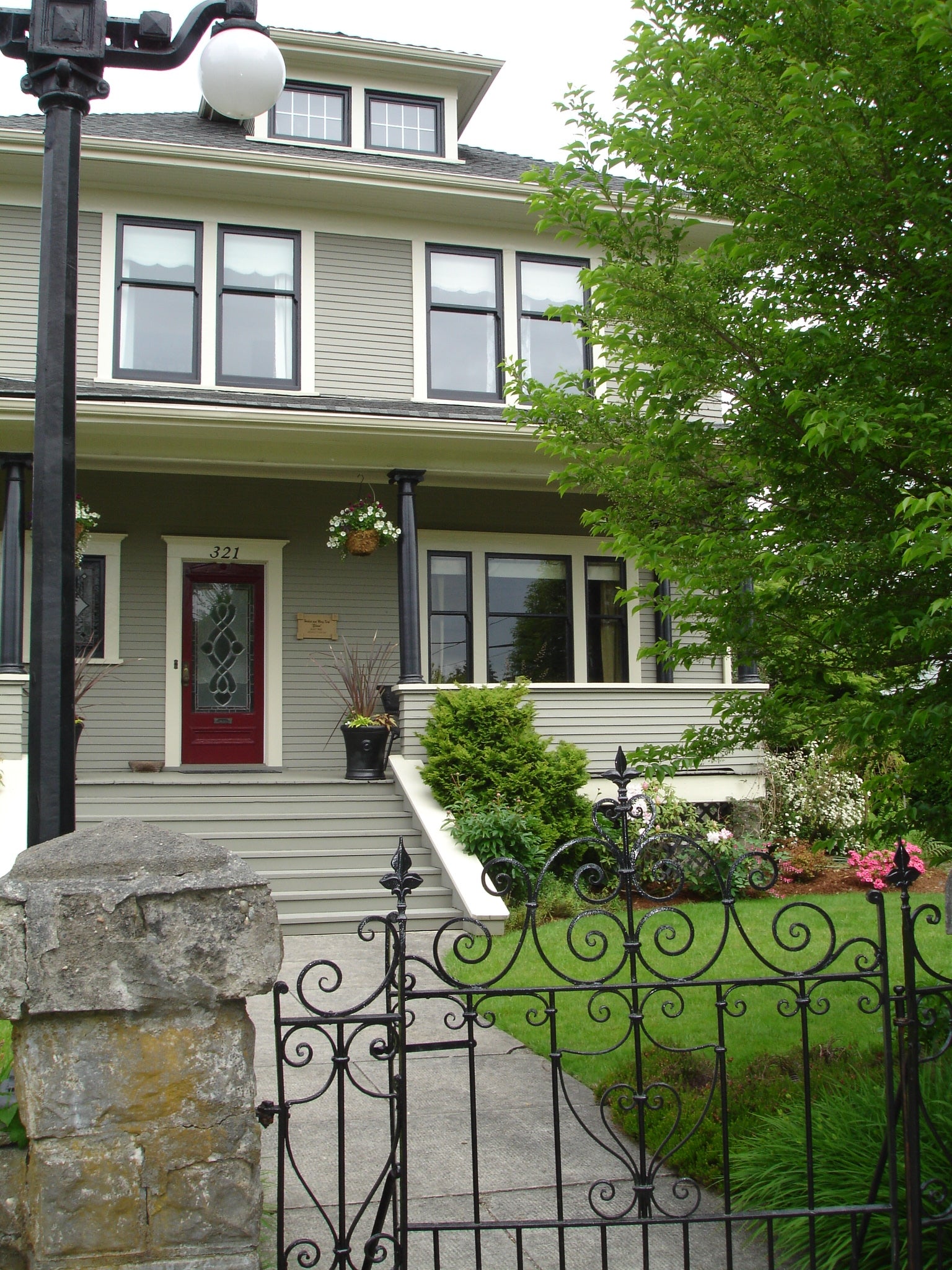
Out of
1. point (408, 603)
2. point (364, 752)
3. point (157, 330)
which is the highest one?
point (157, 330)

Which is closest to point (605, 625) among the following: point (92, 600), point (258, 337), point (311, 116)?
point (258, 337)

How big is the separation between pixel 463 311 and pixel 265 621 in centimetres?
433

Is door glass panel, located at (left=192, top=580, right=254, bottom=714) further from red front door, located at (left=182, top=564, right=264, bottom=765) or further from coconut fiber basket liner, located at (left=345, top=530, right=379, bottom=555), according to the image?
coconut fiber basket liner, located at (left=345, top=530, right=379, bottom=555)

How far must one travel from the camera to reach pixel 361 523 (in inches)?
419

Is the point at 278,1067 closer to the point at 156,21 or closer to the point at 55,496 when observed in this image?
the point at 55,496

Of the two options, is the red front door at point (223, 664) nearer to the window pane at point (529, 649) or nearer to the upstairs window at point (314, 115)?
the window pane at point (529, 649)

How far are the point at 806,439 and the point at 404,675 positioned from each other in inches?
286

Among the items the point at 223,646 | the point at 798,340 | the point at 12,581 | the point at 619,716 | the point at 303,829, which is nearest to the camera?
the point at 798,340

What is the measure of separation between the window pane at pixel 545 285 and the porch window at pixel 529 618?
3038mm

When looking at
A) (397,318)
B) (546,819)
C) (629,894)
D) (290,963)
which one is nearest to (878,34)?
(629,894)

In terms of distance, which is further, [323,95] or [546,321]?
[323,95]

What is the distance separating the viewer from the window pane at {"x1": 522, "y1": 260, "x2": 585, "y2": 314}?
12375mm

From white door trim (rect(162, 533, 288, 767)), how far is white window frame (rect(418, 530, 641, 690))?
5.40ft

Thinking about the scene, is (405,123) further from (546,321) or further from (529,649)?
(529,649)
